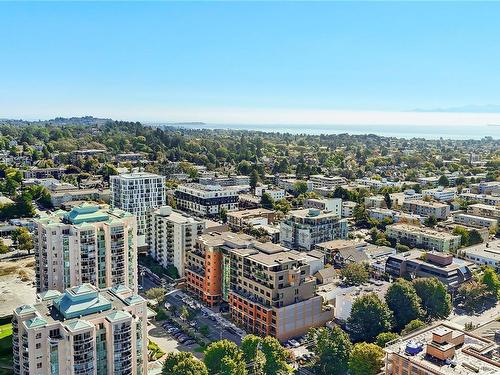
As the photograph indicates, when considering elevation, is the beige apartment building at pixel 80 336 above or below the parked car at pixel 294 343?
above

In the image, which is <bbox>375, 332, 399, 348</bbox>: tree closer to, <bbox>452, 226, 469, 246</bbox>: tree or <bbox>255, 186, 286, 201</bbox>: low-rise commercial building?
<bbox>452, 226, 469, 246</bbox>: tree

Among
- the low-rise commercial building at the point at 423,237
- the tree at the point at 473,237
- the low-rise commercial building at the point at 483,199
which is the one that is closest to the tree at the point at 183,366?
the low-rise commercial building at the point at 423,237

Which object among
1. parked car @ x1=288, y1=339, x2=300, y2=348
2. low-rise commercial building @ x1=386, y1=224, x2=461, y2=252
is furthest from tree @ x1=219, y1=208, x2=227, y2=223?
parked car @ x1=288, y1=339, x2=300, y2=348

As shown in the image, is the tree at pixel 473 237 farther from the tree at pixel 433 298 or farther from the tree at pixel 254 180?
the tree at pixel 254 180

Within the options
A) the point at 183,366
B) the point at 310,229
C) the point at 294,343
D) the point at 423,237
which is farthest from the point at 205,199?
the point at 183,366

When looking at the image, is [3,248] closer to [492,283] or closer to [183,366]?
[183,366]
